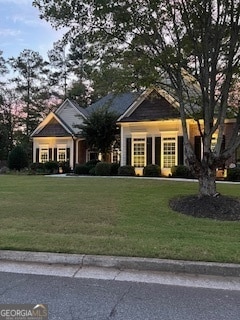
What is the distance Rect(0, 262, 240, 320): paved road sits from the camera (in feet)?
11.7

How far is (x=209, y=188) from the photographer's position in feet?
32.4

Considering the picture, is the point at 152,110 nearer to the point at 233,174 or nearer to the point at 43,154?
the point at 233,174

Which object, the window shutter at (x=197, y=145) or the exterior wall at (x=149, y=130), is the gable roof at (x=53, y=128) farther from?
the window shutter at (x=197, y=145)

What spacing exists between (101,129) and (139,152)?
139 inches

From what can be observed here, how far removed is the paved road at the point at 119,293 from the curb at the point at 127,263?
0.44 feet

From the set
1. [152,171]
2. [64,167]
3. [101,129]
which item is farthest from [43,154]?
[152,171]

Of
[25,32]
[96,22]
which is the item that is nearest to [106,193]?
[96,22]

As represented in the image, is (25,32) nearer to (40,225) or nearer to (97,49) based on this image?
(97,49)

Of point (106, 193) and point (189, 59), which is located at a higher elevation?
point (189, 59)

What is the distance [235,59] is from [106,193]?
618 centimetres

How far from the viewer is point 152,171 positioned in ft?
72.3

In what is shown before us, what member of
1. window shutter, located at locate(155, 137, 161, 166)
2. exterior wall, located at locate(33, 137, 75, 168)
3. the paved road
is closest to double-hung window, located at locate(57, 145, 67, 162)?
exterior wall, located at locate(33, 137, 75, 168)

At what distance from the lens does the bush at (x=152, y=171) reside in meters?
22.0

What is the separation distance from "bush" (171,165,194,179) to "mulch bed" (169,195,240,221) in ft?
36.1
